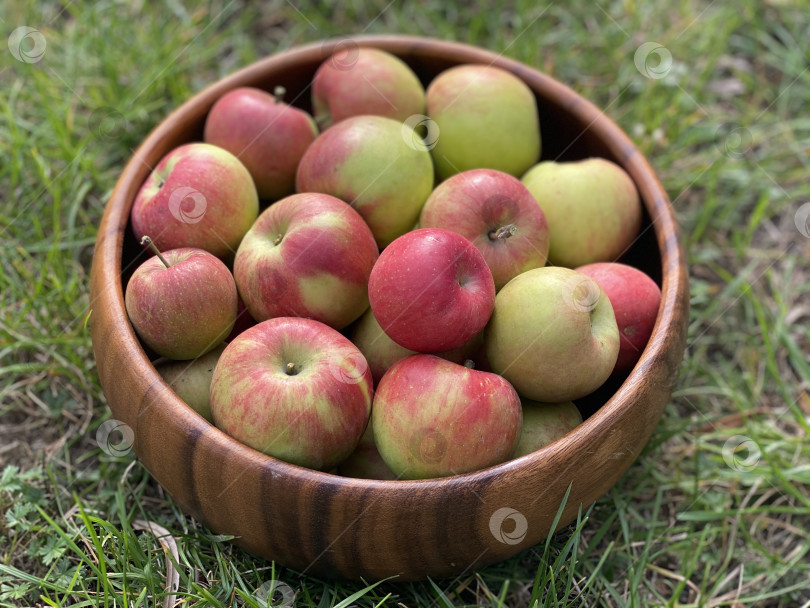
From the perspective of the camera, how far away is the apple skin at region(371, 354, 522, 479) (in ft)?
5.83

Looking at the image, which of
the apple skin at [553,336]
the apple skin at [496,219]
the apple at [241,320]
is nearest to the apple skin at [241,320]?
the apple at [241,320]

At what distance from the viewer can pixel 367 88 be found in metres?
2.49

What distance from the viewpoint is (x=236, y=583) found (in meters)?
2.02

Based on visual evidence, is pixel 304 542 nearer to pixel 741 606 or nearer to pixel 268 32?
pixel 741 606

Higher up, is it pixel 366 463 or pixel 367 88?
pixel 367 88

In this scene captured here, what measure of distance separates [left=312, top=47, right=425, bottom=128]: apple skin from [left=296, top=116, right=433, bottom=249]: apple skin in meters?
0.19

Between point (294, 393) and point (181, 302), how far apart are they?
1.37ft

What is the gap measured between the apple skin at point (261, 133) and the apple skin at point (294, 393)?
2.33 ft

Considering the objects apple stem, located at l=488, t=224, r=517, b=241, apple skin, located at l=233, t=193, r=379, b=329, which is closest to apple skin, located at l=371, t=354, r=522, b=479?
apple skin, located at l=233, t=193, r=379, b=329

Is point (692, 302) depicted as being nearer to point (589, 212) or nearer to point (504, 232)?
point (589, 212)

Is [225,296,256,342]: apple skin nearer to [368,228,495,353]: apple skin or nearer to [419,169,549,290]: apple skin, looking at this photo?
[368,228,495,353]: apple skin

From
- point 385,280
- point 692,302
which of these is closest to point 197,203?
point 385,280

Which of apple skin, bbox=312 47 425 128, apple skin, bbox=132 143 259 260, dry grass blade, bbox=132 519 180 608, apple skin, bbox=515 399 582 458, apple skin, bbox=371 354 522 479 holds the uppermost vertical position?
apple skin, bbox=312 47 425 128

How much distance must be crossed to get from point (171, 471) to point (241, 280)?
0.55 metres
